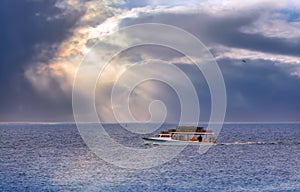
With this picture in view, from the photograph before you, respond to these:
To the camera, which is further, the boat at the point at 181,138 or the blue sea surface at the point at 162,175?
the boat at the point at 181,138

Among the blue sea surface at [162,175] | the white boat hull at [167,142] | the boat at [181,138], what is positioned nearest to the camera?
the blue sea surface at [162,175]

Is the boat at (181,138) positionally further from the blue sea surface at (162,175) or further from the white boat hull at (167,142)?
the blue sea surface at (162,175)

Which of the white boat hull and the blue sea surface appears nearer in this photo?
the blue sea surface

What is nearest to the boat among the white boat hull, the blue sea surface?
the white boat hull

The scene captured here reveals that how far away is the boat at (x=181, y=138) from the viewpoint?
141375 millimetres

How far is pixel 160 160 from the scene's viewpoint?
105625mm

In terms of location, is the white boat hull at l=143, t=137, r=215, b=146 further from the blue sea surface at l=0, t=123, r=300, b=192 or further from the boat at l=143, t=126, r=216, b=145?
the blue sea surface at l=0, t=123, r=300, b=192

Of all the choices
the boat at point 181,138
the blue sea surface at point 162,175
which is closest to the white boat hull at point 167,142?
the boat at point 181,138

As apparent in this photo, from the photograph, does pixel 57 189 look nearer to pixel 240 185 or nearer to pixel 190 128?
pixel 240 185

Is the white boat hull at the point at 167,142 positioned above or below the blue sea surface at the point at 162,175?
above

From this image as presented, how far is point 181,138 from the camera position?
148 meters

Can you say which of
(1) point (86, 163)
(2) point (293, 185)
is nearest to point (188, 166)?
(1) point (86, 163)

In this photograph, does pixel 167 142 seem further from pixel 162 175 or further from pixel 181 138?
pixel 162 175

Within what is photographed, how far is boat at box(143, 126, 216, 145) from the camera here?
141375mm
